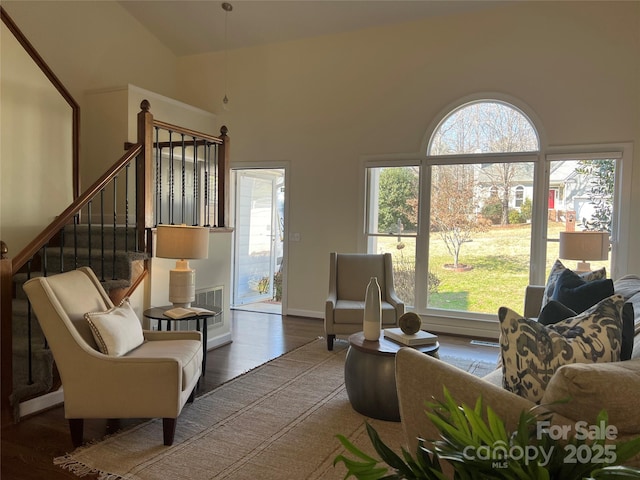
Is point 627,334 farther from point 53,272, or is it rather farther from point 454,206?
point 53,272

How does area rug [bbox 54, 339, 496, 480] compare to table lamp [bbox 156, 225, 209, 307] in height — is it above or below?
below

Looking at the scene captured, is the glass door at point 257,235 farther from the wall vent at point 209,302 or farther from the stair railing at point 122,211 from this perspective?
the wall vent at point 209,302

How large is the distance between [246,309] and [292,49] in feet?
12.5

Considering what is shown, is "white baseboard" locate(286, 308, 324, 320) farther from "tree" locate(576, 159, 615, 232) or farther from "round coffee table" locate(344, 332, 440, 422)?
"tree" locate(576, 159, 615, 232)

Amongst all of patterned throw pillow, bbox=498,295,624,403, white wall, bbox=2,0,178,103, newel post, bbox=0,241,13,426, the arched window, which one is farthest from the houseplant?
white wall, bbox=2,0,178,103

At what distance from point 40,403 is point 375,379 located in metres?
2.26

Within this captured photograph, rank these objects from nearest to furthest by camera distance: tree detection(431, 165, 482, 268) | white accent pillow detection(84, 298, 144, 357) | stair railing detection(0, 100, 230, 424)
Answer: white accent pillow detection(84, 298, 144, 357) → stair railing detection(0, 100, 230, 424) → tree detection(431, 165, 482, 268)

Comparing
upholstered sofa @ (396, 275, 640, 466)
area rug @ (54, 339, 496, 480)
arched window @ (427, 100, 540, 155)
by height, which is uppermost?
arched window @ (427, 100, 540, 155)

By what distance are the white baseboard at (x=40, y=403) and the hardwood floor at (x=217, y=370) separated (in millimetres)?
55

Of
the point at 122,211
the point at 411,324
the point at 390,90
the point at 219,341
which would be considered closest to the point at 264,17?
the point at 390,90

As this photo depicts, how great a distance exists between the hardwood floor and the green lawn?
514mm

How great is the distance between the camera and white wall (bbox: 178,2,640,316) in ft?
15.9

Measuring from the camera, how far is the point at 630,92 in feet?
15.5

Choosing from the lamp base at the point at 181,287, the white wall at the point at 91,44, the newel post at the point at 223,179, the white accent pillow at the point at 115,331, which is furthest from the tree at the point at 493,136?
the white wall at the point at 91,44
